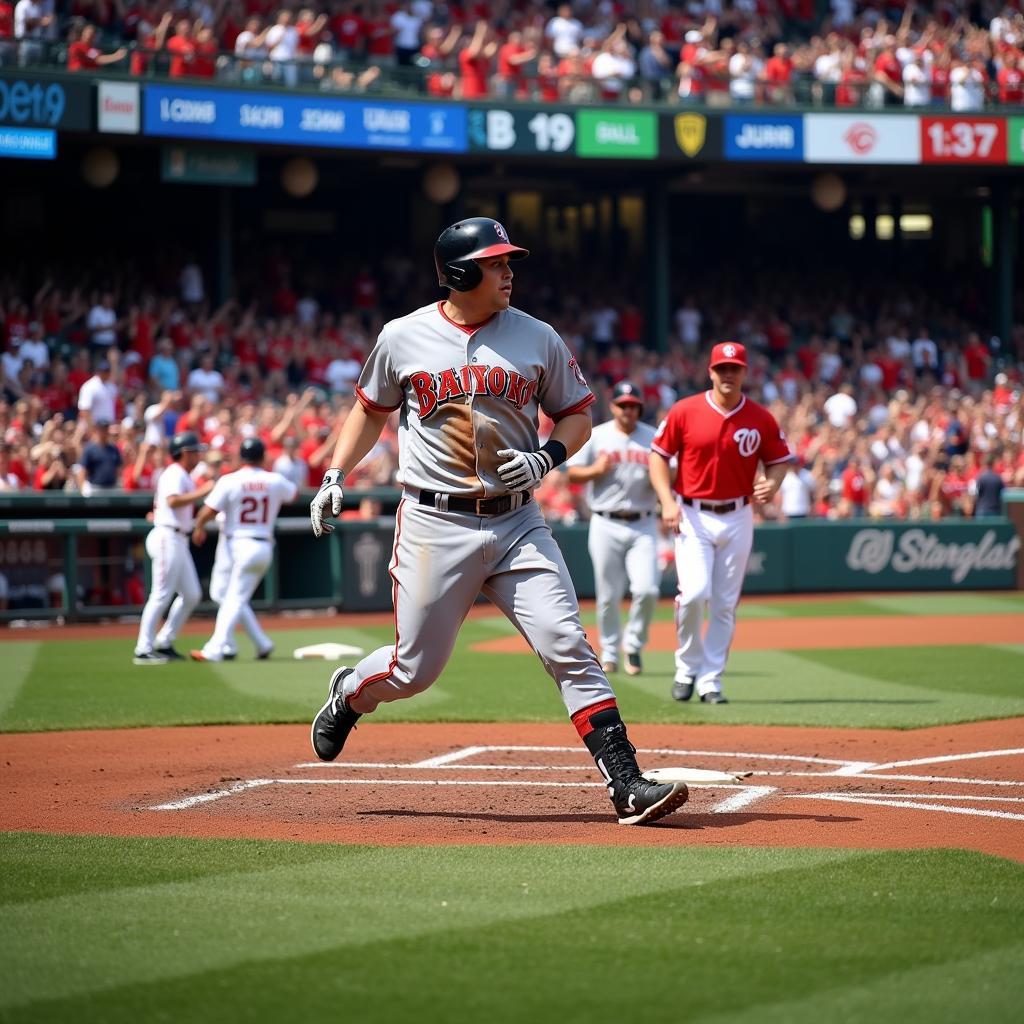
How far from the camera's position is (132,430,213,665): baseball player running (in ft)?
44.6

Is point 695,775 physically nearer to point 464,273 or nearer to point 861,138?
point 464,273

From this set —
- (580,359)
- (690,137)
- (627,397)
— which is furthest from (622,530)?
(690,137)

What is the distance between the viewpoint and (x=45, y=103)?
2348 centimetres

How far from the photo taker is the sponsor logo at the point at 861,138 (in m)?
29.0

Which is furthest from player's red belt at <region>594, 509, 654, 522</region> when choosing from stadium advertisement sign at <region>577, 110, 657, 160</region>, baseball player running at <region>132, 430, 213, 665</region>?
stadium advertisement sign at <region>577, 110, 657, 160</region>

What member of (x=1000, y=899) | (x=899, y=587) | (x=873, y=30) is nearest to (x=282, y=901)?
(x=1000, y=899)

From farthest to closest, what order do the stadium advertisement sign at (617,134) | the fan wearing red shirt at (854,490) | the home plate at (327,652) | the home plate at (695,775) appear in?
the stadium advertisement sign at (617,134)
the fan wearing red shirt at (854,490)
the home plate at (327,652)
the home plate at (695,775)

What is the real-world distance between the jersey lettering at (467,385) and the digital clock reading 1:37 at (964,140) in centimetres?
2489

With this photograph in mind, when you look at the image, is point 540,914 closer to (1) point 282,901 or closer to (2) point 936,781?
(1) point 282,901

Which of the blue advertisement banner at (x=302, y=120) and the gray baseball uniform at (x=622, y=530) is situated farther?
the blue advertisement banner at (x=302, y=120)

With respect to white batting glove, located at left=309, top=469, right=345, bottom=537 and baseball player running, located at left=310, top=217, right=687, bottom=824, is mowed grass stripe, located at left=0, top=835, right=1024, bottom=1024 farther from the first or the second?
white batting glove, located at left=309, top=469, right=345, bottom=537

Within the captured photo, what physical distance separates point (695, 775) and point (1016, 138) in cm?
2497

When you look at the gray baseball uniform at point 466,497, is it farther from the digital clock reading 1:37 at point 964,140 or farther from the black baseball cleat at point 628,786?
the digital clock reading 1:37 at point 964,140

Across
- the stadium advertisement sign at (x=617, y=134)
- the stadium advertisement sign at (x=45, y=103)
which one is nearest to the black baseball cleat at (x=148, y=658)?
the stadium advertisement sign at (x=45, y=103)
